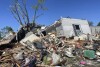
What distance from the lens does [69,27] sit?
24406 mm

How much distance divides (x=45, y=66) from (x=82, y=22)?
17.9 m

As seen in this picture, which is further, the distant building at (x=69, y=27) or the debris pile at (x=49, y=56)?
the distant building at (x=69, y=27)

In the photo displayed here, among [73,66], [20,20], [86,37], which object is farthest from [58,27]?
[73,66]

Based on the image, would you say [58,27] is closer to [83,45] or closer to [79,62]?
[83,45]

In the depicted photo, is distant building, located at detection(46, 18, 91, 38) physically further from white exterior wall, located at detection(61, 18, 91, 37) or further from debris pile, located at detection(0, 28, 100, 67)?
debris pile, located at detection(0, 28, 100, 67)

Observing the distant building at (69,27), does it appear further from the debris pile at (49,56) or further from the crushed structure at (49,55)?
the debris pile at (49,56)

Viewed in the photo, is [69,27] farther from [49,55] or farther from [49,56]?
A: [49,56]

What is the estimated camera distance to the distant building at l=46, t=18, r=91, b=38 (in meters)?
23.9

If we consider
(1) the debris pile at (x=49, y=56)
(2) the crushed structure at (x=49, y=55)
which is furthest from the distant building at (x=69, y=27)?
(1) the debris pile at (x=49, y=56)

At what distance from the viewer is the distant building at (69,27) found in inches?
941

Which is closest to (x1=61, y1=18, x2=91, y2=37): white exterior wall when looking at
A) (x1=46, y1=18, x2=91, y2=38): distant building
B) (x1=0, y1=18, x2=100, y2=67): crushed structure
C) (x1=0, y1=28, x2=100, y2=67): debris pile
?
(x1=46, y1=18, x2=91, y2=38): distant building

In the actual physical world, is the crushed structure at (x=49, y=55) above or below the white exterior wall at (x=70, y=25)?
below

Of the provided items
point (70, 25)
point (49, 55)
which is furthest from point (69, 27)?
point (49, 55)

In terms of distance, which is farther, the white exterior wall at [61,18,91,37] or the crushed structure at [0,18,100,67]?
the white exterior wall at [61,18,91,37]
